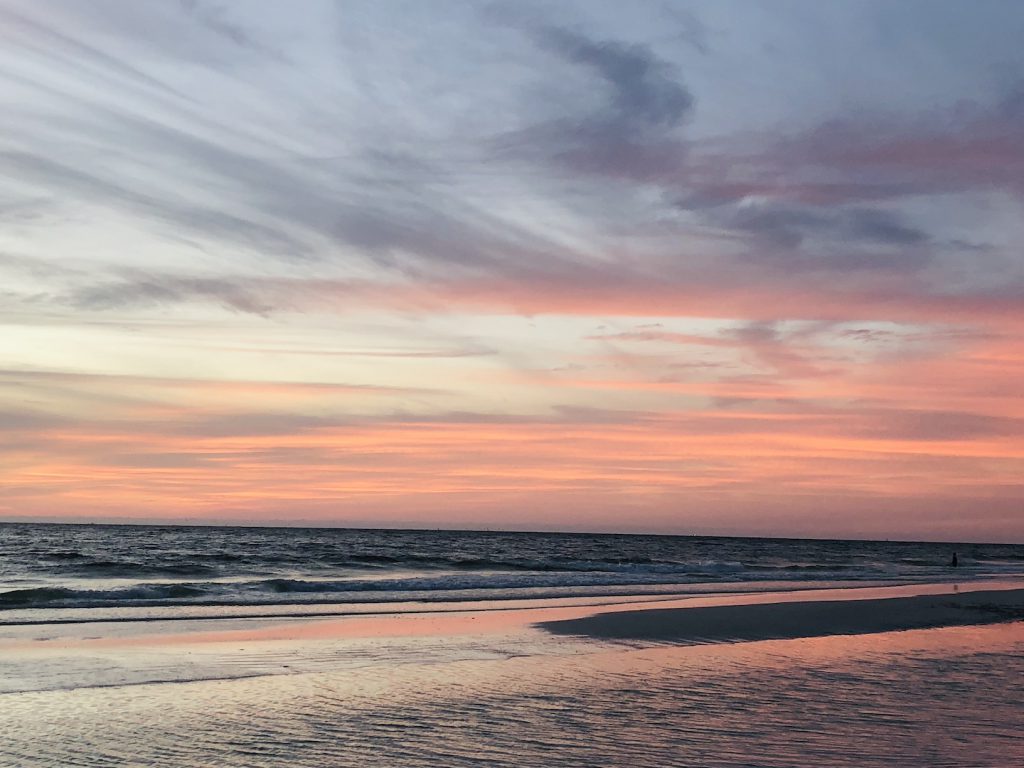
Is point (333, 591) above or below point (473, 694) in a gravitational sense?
below

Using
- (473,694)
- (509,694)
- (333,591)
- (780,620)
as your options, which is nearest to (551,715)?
(509,694)

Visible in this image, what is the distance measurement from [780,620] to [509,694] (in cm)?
1309

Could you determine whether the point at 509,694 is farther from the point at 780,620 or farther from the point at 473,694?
the point at 780,620

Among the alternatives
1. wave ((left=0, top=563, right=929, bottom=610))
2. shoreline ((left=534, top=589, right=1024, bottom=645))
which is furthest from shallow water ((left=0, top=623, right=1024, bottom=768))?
wave ((left=0, top=563, right=929, bottom=610))

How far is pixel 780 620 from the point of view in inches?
914

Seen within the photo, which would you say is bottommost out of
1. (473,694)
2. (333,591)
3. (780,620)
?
(333,591)

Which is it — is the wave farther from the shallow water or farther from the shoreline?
the shallow water

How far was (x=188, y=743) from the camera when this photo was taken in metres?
9.40

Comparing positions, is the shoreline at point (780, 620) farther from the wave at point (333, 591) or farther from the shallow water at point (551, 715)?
the wave at point (333, 591)

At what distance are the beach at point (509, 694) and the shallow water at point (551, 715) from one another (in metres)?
0.04

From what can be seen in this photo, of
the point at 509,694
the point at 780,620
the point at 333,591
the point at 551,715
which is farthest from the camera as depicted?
the point at 333,591

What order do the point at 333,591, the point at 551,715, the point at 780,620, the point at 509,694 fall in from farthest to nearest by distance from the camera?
the point at 333,591 < the point at 780,620 < the point at 509,694 < the point at 551,715

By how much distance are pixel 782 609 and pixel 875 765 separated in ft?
61.3

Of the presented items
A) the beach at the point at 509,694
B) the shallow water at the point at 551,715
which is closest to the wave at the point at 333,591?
the beach at the point at 509,694
